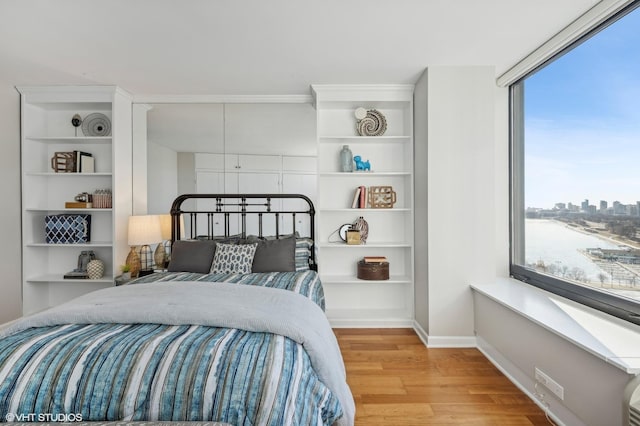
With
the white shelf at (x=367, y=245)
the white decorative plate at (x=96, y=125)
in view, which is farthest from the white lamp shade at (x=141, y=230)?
the white shelf at (x=367, y=245)

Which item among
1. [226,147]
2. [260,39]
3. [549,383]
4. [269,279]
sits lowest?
[549,383]

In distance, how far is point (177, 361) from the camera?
4.54 ft

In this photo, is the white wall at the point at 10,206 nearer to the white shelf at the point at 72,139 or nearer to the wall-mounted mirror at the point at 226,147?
the white shelf at the point at 72,139

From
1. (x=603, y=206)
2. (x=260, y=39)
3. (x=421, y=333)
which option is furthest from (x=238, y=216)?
(x=603, y=206)

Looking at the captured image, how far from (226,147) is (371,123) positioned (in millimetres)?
1546

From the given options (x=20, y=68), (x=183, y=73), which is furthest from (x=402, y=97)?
(x=20, y=68)

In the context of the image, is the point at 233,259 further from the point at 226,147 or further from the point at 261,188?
the point at 226,147

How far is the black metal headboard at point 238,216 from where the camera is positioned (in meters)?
3.63

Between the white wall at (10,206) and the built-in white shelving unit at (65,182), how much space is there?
0.26ft

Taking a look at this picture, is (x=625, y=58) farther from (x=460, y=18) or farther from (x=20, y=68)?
(x=20, y=68)

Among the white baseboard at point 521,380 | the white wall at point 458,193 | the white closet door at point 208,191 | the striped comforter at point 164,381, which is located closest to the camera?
the striped comforter at point 164,381

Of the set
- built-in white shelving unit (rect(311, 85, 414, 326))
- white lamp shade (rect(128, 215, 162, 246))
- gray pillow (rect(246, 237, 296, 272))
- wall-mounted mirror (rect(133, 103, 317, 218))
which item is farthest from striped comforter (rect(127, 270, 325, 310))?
wall-mounted mirror (rect(133, 103, 317, 218))

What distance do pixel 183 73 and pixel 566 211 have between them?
10.8ft

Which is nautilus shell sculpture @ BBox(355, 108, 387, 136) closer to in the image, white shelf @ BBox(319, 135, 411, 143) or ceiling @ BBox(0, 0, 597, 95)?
white shelf @ BBox(319, 135, 411, 143)
